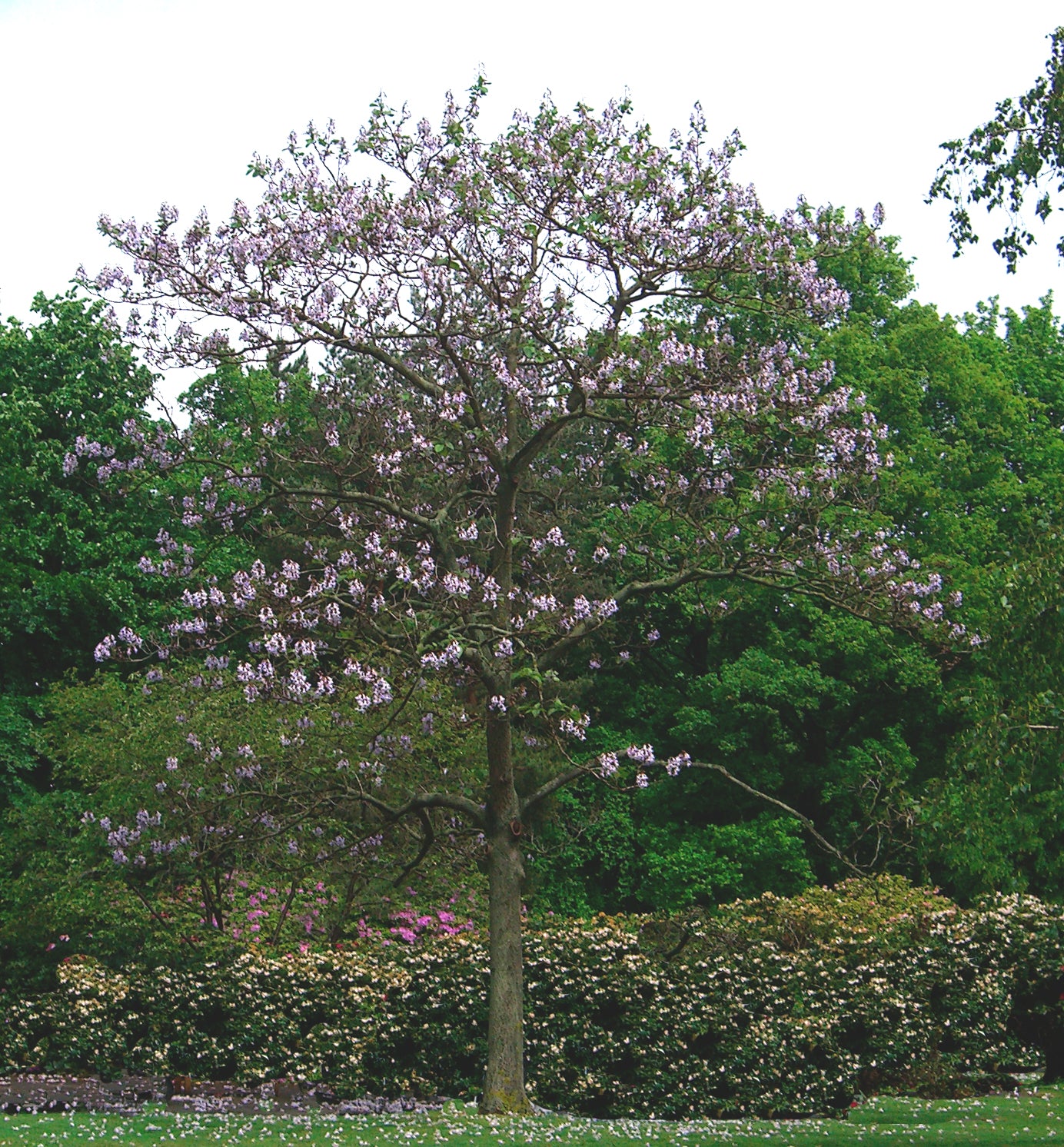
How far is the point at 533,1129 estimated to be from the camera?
13.1 meters

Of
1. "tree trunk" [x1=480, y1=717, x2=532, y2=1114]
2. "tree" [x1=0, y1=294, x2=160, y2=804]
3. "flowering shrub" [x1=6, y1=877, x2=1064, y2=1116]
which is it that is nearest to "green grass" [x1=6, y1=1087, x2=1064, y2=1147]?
"tree trunk" [x1=480, y1=717, x2=532, y2=1114]

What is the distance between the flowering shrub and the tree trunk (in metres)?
0.95

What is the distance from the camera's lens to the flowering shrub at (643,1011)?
16.0 metres

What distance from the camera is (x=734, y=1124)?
1450 centimetres

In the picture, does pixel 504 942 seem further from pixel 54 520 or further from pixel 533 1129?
pixel 54 520

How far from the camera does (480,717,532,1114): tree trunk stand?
49.0 feet

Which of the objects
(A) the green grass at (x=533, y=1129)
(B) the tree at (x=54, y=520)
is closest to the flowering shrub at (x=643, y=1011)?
(A) the green grass at (x=533, y=1129)

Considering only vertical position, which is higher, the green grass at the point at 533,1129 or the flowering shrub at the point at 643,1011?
the flowering shrub at the point at 643,1011

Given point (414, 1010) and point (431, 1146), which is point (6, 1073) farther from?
point (431, 1146)

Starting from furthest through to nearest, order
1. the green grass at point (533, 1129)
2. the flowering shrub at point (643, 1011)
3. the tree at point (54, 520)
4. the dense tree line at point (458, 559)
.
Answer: the tree at point (54, 520), the flowering shrub at point (643, 1011), the dense tree line at point (458, 559), the green grass at point (533, 1129)

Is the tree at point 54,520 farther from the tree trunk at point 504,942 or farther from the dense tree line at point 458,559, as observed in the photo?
the tree trunk at point 504,942

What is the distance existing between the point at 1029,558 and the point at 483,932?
9.49m

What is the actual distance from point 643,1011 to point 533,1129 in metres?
3.28

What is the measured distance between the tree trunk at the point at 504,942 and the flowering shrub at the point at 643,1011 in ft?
3.11
